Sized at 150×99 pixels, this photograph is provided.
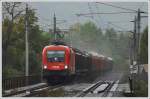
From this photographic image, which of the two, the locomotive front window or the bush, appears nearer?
the bush

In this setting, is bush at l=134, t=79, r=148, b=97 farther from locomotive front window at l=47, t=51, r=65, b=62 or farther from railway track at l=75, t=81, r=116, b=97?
locomotive front window at l=47, t=51, r=65, b=62

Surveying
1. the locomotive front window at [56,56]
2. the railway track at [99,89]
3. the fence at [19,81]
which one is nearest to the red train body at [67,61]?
the locomotive front window at [56,56]

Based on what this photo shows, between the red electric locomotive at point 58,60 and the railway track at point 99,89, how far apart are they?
1.30 metres

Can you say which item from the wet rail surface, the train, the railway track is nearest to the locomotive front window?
the train

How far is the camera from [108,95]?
2262 centimetres

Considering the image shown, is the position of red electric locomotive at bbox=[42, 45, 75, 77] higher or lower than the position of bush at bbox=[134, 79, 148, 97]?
higher

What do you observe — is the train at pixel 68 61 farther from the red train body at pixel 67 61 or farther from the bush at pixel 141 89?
the bush at pixel 141 89

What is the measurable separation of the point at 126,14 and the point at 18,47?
10.5 ft

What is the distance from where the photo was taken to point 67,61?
2600cm

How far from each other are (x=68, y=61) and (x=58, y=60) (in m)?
0.58

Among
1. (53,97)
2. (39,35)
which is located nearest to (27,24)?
(39,35)

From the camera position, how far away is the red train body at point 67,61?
81.1ft

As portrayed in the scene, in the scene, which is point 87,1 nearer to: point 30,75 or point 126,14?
point 126,14

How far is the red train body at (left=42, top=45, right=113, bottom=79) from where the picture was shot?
81.1ft
